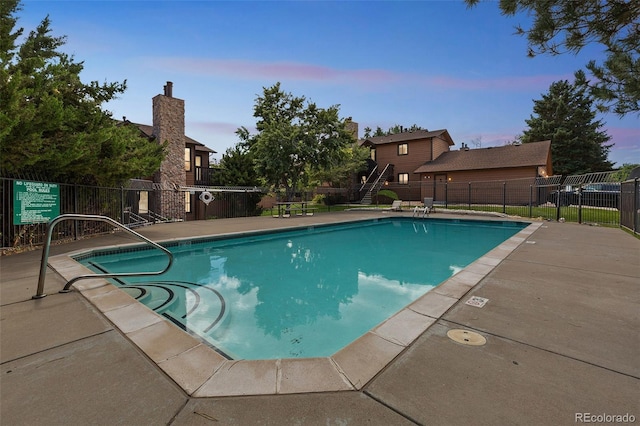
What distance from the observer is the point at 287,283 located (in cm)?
621

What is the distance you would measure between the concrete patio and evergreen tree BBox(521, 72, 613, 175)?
35132 millimetres

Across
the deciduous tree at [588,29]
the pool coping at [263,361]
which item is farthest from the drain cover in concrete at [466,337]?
the deciduous tree at [588,29]

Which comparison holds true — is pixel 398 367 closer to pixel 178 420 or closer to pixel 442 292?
pixel 178 420

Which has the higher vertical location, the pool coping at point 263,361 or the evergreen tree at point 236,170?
the evergreen tree at point 236,170

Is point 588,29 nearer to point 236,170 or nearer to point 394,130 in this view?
point 236,170

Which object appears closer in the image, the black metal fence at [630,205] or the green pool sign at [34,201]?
the green pool sign at [34,201]

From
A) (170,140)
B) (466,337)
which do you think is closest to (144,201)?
(170,140)

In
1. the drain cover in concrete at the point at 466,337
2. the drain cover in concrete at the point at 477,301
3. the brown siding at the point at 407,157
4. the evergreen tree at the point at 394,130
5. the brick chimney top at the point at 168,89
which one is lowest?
the drain cover in concrete at the point at 466,337

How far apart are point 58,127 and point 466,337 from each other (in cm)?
951

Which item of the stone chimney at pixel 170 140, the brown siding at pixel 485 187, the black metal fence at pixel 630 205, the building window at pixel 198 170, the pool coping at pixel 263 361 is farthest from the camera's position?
the brown siding at pixel 485 187

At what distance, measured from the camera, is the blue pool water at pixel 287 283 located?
3990mm

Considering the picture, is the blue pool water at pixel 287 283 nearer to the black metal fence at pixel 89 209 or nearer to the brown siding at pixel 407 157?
the black metal fence at pixel 89 209

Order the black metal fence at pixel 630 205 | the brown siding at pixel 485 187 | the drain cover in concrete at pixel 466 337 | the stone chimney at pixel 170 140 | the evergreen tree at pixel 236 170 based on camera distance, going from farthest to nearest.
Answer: the brown siding at pixel 485 187
the evergreen tree at pixel 236 170
the stone chimney at pixel 170 140
the black metal fence at pixel 630 205
the drain cover in concrete at pixel 466 337

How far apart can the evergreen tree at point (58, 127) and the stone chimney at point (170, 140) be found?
5236 millimetres
